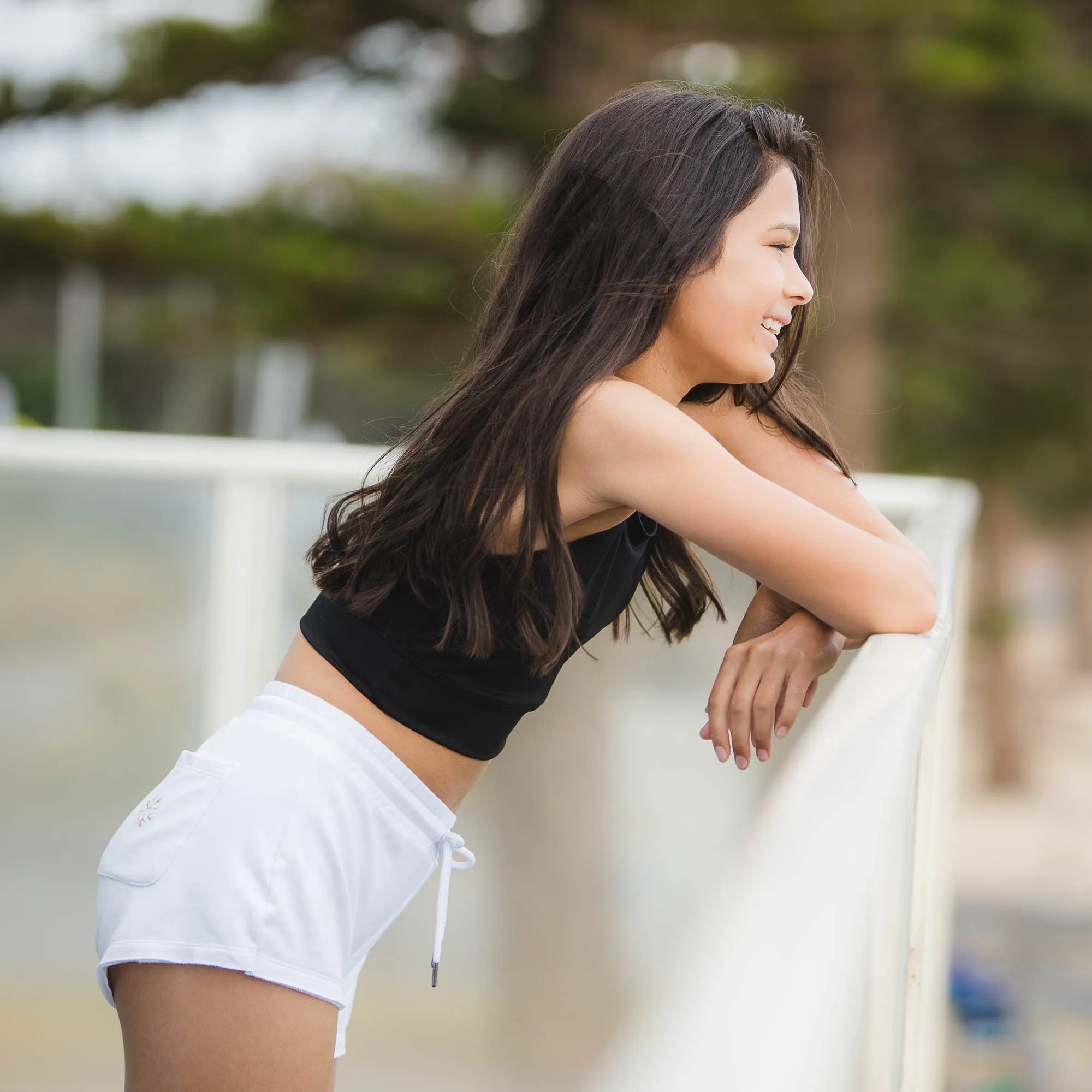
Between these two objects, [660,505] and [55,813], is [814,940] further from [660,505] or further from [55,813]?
[55,813]

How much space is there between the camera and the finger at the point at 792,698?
4.12 ft

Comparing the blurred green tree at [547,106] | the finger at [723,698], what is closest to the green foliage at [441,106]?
the blurred green tree at [547,106]

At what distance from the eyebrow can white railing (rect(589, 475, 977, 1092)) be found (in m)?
0.38

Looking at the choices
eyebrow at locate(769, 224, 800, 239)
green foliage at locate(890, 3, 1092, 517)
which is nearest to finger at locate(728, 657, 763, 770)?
eyebrow at locate(769, 224, 800, 239)

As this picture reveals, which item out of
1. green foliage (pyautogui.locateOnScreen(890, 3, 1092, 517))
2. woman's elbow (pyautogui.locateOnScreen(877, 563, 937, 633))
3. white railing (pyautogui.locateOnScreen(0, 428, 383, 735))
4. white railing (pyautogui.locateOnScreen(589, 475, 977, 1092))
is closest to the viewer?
white railing (pyautogui.locateOnScreen(589, 475, 977, 1092))

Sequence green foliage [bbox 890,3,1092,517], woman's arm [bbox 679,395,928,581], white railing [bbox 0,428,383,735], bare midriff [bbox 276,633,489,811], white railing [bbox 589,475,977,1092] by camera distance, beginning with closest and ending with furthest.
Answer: white railing [bbox 589,475,977,1092] < bare midriff [bbox 276,633,489,811] < woman's arm [bbox 679,395,928,581] < white railing [bbox 0,428,383,735] < green foliage [bbox 890,3,1092,517]

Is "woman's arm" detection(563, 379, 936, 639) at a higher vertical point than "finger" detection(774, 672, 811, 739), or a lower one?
higher

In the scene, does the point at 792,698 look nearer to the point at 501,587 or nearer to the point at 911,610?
the point at 911,610

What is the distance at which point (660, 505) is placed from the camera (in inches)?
45.9

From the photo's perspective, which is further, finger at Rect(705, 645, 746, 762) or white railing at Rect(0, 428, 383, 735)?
white railing at Rect(0, 428, 383, 735)

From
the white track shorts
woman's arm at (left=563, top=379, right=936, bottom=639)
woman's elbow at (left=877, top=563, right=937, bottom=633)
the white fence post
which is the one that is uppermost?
woman's arm at (left=563, top=379, right=936, bottom=639)

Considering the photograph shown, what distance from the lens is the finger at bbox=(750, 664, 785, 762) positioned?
4.12 ft

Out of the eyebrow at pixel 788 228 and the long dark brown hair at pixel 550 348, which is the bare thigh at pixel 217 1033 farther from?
the eyebrow at pixel 788 228

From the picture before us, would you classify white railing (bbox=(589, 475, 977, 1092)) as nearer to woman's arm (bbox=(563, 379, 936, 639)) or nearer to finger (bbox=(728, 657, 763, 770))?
woman's arm (bbox=(563, 379, 936, 639))
